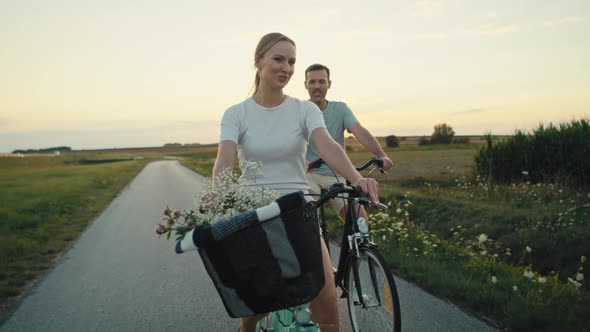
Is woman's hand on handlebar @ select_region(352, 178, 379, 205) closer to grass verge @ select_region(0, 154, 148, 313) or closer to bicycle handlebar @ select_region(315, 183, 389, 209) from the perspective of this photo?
bicycle handlebar @ select_region(315, 183, 389, 209)

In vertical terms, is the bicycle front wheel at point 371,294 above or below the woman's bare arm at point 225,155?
below

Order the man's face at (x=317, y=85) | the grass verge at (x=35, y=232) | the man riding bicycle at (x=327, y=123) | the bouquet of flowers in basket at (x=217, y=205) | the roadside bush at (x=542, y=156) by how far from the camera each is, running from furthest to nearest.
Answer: the roadside bush at (x=542, y=156) → the grass verge at (x=35, y=232) → the man's face at (x=317, y=85) → the man riding bicycle at (x=327, y=123) → the bouquet of flowers in basket at (x=217, y=205)

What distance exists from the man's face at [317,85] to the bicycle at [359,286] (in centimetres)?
193

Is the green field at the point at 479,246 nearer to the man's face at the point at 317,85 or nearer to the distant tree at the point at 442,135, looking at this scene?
→ the man's face at the point at 317,85

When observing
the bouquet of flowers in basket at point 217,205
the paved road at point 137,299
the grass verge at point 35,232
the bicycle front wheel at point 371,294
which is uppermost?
the bouquet of flowers in basket at point 217,205

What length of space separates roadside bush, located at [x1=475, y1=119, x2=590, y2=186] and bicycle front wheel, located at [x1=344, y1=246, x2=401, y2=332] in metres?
9.91

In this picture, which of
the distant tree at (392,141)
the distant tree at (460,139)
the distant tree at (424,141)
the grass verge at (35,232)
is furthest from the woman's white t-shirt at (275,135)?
the distant tree at (392,141)

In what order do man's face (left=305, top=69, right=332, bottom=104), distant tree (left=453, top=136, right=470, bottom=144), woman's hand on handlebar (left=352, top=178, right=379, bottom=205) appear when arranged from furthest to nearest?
distant tree (left=453, top=136, right=470, bottom=144) → man's face (left=305, top=69, right=332, bottom=104) → woman's hand on handlebar (left=352, top=178, right=379, bottom=205)

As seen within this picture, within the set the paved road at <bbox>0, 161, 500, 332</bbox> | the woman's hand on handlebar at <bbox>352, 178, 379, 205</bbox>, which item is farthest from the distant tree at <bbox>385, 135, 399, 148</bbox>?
the woman's hand on handlebar at <bbox>352, 178, 379, 205</bbox>

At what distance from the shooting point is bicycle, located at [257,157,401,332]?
247 centimetres

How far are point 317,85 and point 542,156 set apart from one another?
10.9 metres

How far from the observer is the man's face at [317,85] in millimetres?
4793

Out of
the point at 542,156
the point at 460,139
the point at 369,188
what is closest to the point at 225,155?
the point at 369,188

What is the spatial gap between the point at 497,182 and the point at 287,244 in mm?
13227
